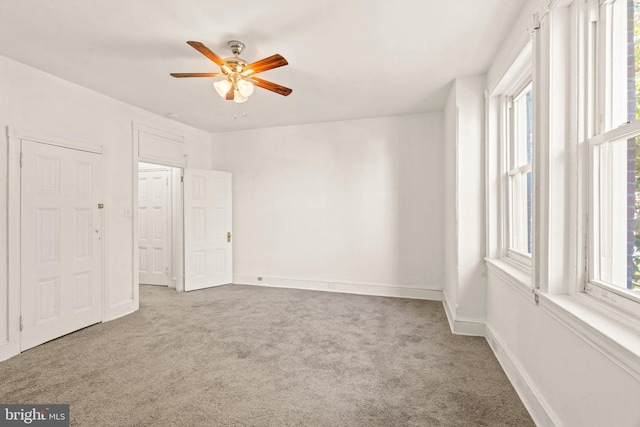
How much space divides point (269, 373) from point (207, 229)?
3362 mm

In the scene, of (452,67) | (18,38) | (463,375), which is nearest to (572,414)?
(463,375)

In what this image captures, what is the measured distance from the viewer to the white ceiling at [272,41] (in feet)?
Result: 7.29

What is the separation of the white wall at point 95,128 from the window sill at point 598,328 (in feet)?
13.7

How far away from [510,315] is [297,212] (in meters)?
3.49

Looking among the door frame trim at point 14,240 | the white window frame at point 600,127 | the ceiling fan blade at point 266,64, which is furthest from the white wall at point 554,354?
the door frame trim at point 14,240

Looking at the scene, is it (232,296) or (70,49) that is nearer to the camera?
(70,49)

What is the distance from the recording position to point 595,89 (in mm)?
1622

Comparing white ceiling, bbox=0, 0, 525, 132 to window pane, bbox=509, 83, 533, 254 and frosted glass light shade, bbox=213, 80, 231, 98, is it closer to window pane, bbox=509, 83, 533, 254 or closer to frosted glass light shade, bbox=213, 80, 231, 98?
frosted glass light shade, bbox=213, 80, 231, 98

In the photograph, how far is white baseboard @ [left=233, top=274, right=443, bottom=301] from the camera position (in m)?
4.70

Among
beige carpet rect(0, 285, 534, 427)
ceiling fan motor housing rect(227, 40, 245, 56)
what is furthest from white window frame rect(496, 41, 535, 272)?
ceiling fan motor housing rect(227, 40, 245, 56)

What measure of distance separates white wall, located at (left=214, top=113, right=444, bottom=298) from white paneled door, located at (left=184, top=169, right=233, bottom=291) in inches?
7.7

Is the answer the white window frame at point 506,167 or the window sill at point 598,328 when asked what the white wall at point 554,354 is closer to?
the window sill at point 598,328

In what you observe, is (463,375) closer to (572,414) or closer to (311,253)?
(572,414)

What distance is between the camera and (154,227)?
5.78 meters
